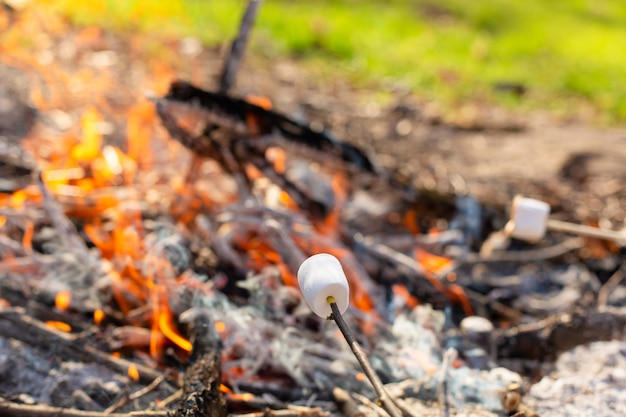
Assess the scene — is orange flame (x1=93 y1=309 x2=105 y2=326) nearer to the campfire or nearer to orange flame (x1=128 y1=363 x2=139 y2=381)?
the campfire

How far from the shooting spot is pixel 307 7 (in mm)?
9531

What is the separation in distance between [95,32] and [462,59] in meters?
4.62

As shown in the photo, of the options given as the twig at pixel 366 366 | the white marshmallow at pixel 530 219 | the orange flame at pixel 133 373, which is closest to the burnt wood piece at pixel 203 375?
the orange flame at pixel 133 373

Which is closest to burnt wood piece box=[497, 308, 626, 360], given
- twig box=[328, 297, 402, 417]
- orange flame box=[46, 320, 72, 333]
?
twig box=[328, 297, 402, 417]

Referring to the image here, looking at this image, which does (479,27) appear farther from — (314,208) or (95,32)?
(314,208)

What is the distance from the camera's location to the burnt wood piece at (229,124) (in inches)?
132

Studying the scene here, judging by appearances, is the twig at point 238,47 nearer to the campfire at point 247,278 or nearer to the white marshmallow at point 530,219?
the campfire at point 247,278

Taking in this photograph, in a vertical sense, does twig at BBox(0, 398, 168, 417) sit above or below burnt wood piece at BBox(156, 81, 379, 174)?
below

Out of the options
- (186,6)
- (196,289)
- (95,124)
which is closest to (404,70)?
(186,6)

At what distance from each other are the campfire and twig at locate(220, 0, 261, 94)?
5cm

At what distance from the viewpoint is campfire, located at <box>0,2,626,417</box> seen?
8.79 feet

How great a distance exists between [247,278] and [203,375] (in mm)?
724

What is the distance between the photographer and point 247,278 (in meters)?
3.15

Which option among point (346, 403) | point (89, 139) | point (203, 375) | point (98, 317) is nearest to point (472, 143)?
point (89, 139)
